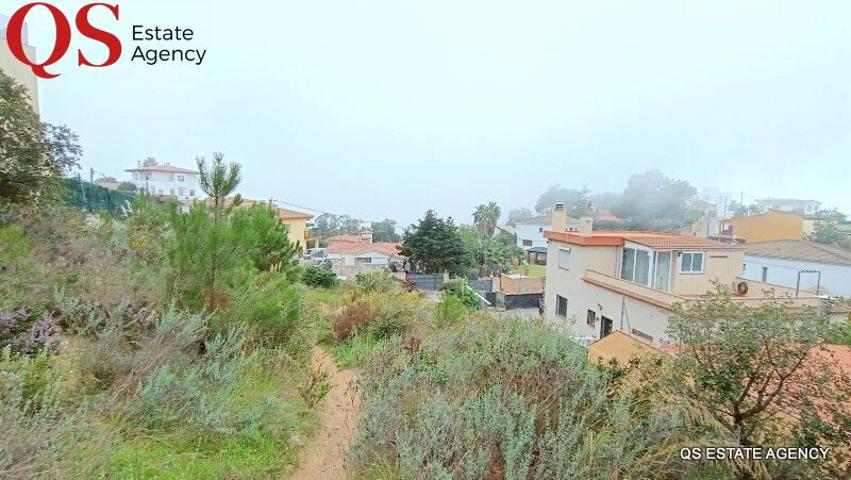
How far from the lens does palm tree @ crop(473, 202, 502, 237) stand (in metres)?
43.3

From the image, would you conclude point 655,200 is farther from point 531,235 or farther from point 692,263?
point 692,263

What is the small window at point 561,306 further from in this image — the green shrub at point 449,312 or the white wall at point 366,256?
the white wall at point 366,256

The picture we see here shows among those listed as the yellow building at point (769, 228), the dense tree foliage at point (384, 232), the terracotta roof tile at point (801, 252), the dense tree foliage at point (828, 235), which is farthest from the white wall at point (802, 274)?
the dense tree foliage at point (384, 232)

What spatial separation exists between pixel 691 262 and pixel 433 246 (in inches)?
542

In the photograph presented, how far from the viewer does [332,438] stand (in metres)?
3.68

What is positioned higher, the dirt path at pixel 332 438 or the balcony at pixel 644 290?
the dirt path at pixel 332 438

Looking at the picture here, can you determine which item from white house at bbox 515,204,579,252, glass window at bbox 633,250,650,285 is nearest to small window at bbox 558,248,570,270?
glass window at bbox 633,250,650,285

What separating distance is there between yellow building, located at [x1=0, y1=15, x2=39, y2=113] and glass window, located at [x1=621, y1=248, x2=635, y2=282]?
58.9 feet

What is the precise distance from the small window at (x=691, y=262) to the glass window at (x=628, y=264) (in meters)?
1.48

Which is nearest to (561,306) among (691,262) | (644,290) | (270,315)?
(644,290)

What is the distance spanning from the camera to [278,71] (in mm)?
12180

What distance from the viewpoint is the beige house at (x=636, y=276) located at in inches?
482

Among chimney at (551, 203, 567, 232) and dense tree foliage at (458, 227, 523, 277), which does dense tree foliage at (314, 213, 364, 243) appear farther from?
chimney at (551, 203, 567, 232)

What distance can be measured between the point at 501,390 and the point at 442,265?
21.7m
